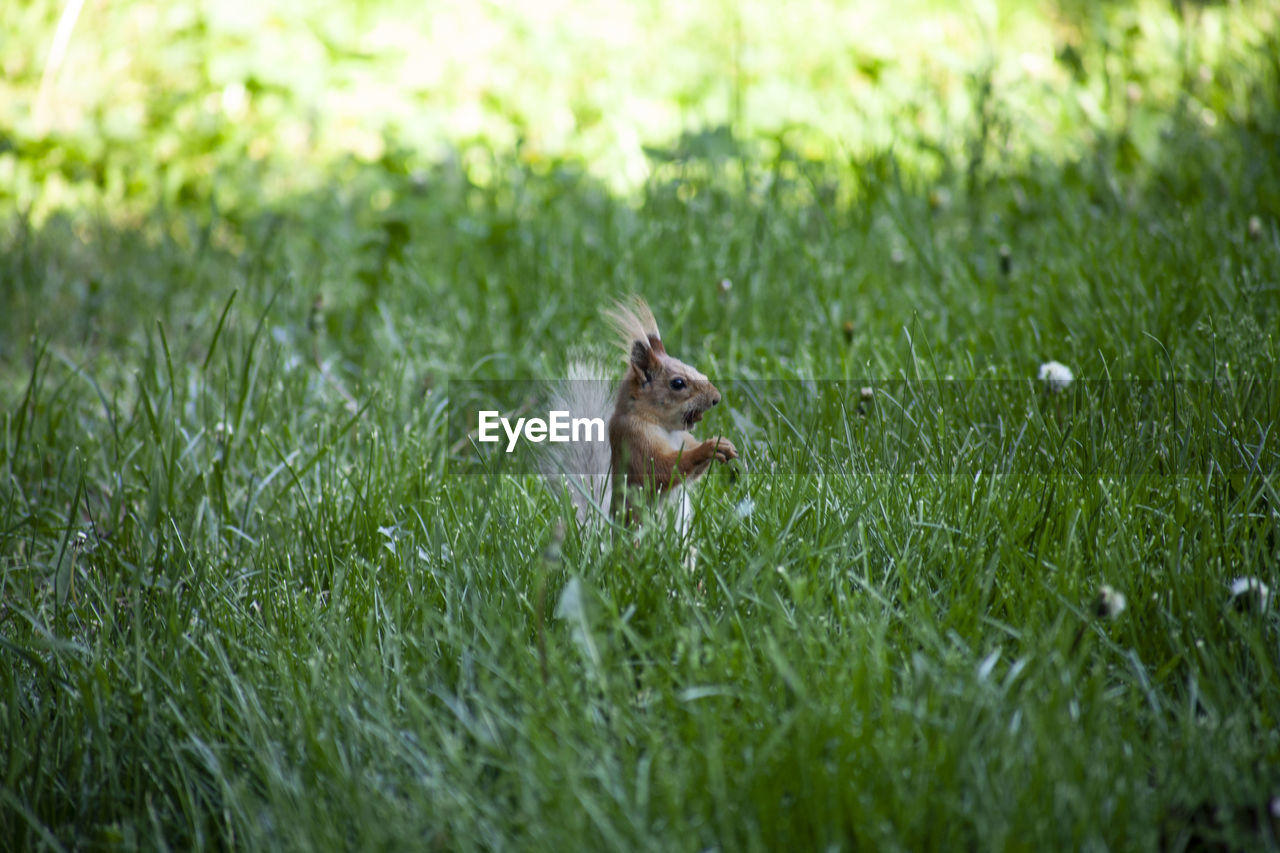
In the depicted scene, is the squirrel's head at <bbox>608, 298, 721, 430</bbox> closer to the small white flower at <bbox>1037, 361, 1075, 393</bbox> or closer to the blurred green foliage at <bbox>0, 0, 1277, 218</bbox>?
the small white flower at <bbox>1037, 361, 1075, 393</bbox>

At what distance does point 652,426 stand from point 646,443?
0.05 meters

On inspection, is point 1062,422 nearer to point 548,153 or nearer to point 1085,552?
point 1085,552

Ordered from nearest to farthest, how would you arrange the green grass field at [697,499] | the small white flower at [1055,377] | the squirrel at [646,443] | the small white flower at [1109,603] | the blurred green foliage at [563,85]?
the green grass field at [697,499] < the small white flower at [1109,603] < the squirrel at [646,443] < the small white flower at [1055,377] < the blurred green foliage at [563,85]

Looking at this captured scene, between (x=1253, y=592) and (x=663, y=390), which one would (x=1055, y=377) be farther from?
(x=663, y=390)

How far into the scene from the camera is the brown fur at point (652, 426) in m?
1.99

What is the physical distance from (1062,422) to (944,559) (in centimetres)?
77

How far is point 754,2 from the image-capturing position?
6.32 metres

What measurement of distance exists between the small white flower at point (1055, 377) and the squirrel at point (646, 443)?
912mm

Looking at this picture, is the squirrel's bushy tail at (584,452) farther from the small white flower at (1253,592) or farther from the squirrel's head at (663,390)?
the small white flower at (1253,592)

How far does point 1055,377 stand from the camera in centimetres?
250

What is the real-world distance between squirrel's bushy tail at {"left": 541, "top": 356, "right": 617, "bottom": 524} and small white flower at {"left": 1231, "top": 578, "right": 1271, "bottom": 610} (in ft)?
3.45

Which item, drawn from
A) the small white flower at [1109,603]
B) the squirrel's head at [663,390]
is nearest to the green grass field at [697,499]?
the small white flower at [1109,603]

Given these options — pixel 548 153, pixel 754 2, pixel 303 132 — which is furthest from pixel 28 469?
pixel 754 2

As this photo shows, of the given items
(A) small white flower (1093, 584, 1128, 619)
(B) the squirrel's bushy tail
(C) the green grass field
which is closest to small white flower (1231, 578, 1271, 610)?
(C) the green grass field
